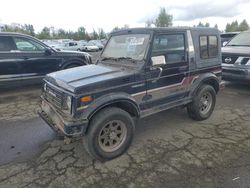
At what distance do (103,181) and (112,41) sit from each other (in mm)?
2668

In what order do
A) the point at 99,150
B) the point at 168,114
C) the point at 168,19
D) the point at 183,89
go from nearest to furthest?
1. the point at 99,150
2. the point at 183,89
3. the point at 168,114
4. the point at 168,19

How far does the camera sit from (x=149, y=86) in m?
3.65

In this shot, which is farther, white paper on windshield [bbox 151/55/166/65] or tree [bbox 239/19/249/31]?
tree [bbox 239/19/249/31]

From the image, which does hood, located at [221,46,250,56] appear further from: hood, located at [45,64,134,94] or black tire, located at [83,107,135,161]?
black tire, located at [83,107,135,161]

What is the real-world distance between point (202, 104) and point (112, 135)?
2286 millimetres

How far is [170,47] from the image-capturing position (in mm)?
3875

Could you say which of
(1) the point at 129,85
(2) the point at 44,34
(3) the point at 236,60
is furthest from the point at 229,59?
(2) the point at 44,34

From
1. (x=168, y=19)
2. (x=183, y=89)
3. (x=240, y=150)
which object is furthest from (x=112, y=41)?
(x=168, y=19)

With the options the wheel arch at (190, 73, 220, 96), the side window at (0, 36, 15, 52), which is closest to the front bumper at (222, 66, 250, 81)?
the wheel arch at (190, 73, 220, 96)

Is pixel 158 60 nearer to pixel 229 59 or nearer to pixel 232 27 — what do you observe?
pixel 229 59

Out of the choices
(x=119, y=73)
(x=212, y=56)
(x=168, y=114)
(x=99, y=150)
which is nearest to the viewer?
(x=99, y=150)

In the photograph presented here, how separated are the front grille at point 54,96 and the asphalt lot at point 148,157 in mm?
848

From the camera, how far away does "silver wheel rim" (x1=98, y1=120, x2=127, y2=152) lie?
3.31m

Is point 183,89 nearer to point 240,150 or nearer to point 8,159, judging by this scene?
point 240,150
